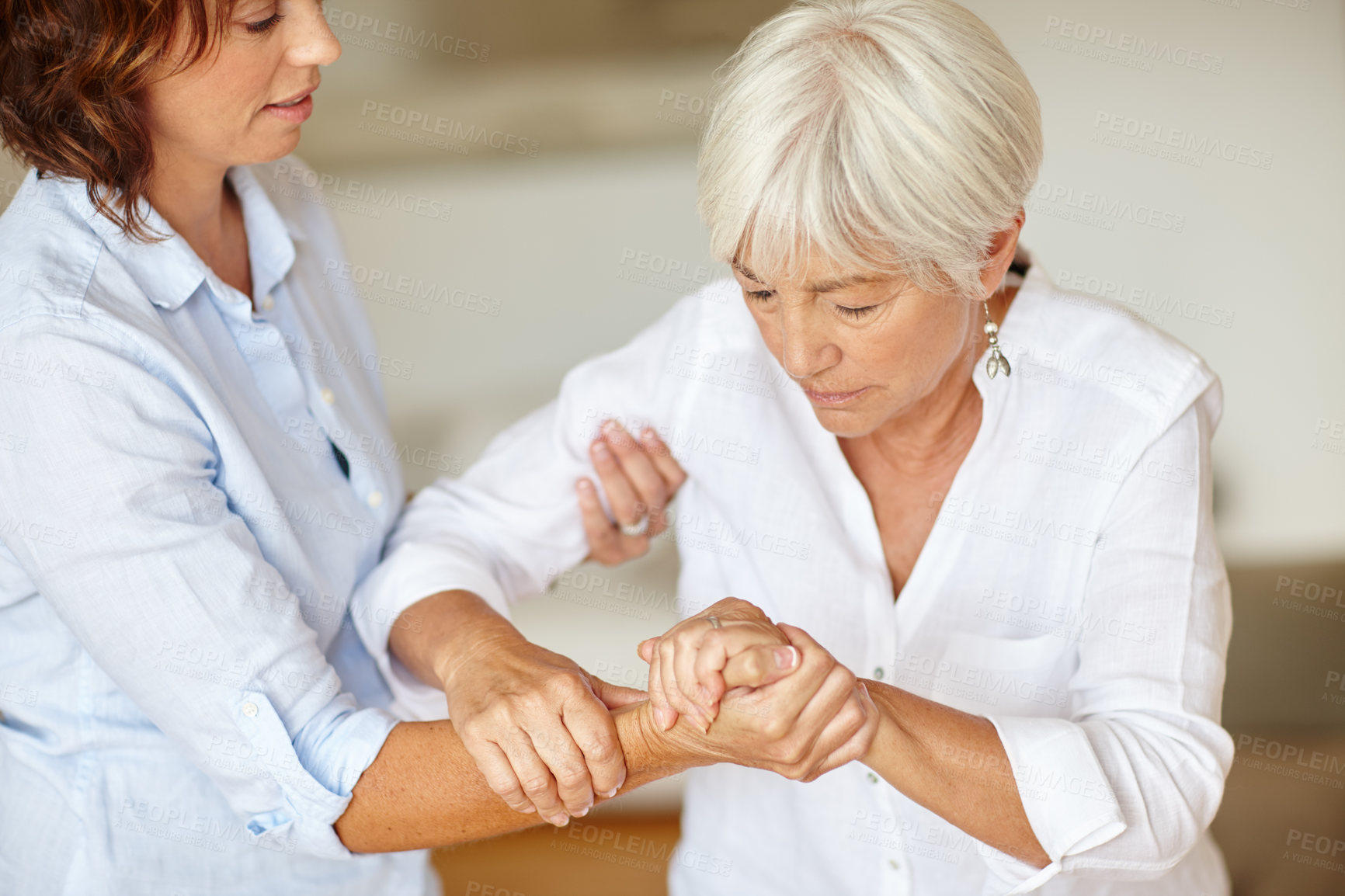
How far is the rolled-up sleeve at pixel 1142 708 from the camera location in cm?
135

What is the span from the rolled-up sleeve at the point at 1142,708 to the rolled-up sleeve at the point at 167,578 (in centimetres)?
83

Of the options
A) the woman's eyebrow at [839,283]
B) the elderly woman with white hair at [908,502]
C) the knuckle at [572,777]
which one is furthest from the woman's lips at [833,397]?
the knuckle at [572,777]

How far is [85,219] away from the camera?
55.1 inches

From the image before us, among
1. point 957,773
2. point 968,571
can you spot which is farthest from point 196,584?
point 968,571

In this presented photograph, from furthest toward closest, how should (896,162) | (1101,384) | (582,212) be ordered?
(582,212) < (1101,384) < (896,162)

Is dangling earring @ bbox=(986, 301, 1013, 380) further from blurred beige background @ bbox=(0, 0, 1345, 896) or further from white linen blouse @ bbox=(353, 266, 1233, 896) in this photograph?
blurred beige background @ bbox=(0, 0, 1345, 896)

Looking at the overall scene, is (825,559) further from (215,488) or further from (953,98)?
(215,488)

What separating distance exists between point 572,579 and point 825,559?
6.68ft

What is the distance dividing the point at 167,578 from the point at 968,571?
1.06 metres

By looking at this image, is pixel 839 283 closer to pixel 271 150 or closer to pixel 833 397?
pixel 833 397

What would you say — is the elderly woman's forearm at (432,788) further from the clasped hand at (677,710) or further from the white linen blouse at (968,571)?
the white linen blouse at (968,571)

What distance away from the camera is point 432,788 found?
1.45 metres

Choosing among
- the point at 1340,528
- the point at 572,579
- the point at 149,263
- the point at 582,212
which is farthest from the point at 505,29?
the point at 1340,528

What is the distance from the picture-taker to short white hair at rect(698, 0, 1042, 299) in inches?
52.7
